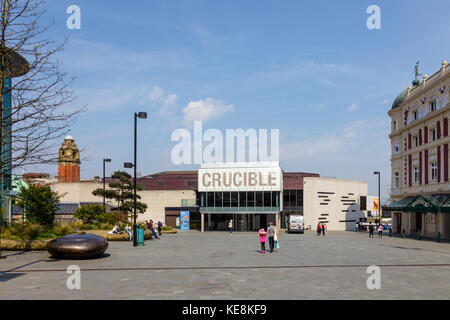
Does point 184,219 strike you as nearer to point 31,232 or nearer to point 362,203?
point 362,203

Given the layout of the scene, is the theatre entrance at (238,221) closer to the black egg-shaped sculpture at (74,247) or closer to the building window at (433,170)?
the building window at (433,170)

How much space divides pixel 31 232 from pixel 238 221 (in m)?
37.6

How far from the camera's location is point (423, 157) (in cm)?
4228

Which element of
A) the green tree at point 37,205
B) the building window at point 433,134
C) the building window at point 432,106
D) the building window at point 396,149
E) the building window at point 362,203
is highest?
the building window at point 432,106

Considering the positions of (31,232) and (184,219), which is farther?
(184,219)

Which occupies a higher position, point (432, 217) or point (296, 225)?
point (432, 217)

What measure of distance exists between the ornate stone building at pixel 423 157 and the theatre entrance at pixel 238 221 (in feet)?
57.3

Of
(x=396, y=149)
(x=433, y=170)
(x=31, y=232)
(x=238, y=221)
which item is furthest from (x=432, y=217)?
(x=31, y=232)

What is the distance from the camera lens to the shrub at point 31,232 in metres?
21.7

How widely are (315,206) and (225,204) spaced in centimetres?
1604

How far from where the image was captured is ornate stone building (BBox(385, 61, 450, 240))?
37656 millimetres

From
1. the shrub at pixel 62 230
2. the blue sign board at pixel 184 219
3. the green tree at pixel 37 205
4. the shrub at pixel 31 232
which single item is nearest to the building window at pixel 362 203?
the blue sign board at pixel 184 219

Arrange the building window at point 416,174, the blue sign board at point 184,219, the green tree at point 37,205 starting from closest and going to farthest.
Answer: the green tree at point 37,205
the building window at point 416,174
the blue sign board at point 184,219
